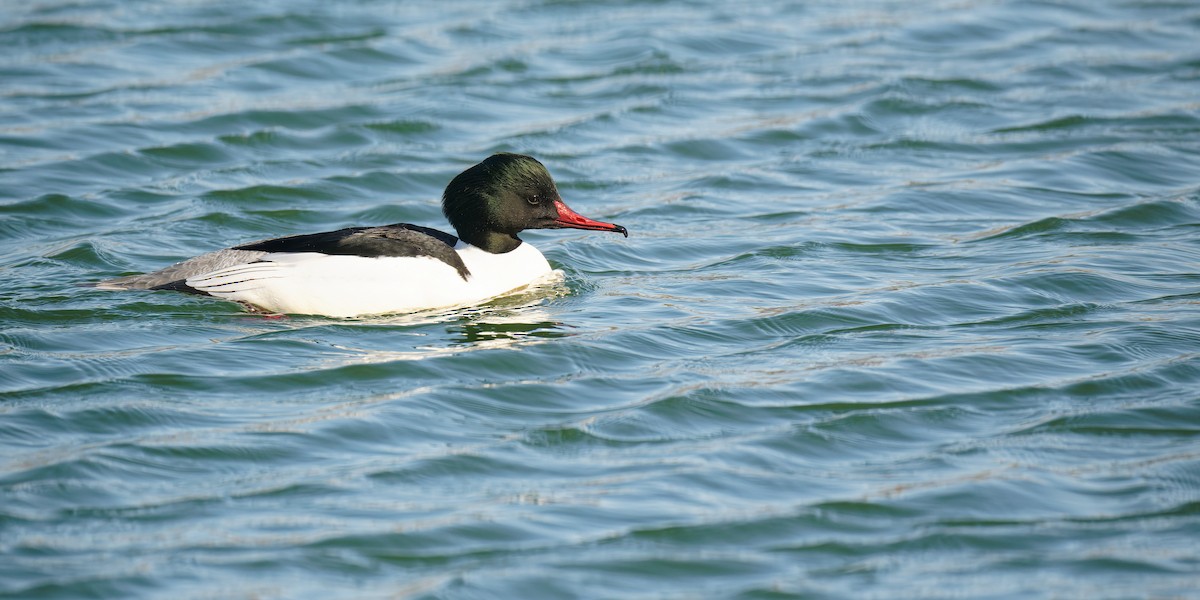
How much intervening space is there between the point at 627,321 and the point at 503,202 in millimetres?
1275

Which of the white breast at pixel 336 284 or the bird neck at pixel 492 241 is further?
the bird neck at pixel 492 241

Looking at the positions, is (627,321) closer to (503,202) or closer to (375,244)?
(503,202)

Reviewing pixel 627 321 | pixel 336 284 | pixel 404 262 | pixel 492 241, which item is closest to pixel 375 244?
pixel 404 262

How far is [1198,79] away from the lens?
15.4 m

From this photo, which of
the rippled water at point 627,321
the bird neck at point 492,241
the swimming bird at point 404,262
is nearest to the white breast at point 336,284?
the swimming bird at point 404,262

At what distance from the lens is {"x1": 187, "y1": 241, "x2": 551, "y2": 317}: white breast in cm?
930

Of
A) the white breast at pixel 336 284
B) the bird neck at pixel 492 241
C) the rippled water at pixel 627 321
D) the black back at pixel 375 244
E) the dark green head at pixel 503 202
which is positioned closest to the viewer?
the rippled water at pixel 627 321

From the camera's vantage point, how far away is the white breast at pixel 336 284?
30.5 feet

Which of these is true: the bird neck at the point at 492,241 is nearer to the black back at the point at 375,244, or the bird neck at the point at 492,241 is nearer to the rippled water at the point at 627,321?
the black back at the point at 375,244

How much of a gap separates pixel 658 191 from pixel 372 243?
3.65 meters

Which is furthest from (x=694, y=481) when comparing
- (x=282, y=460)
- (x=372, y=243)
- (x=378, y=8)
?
(x=378, y=8)

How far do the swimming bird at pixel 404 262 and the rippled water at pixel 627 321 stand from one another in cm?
18

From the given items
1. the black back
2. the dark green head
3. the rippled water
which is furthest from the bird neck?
the rippled water

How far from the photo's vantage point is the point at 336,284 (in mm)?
9297
